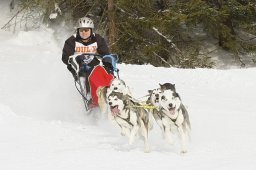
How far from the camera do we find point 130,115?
5.87 m

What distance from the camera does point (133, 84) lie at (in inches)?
388

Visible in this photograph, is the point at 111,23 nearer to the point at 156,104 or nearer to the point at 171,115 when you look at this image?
the point at 156,104

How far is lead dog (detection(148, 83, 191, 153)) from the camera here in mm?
5574

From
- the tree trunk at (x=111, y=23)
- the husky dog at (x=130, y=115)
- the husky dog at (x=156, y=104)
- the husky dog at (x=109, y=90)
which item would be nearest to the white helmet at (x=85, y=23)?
the husky dog at (x=109, y=90)

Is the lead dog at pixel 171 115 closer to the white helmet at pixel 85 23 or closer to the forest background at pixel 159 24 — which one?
the white helmet at pixel 85 23

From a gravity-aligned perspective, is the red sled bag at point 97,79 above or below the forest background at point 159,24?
below

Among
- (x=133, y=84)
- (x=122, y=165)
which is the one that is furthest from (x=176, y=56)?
(x=122, y=165)

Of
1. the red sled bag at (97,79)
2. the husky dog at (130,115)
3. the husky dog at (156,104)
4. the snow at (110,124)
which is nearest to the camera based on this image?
the snow at (110,124)

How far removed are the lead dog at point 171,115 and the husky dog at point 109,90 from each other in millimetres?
909

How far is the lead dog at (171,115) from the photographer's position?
5574 mm

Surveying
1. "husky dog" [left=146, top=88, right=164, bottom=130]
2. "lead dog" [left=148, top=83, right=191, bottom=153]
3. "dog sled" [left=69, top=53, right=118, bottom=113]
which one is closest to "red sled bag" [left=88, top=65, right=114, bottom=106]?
"dog sled" [left=69, top=53, right=118, bottom=113]

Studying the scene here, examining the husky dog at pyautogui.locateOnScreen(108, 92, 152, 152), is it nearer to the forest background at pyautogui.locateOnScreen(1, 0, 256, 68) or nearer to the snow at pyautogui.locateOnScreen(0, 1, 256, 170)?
the snow at pyautogui.locateOnScreen(0, 1, 256, 170)

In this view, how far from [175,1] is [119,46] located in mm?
2446

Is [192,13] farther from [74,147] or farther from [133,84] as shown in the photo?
[74,147]
